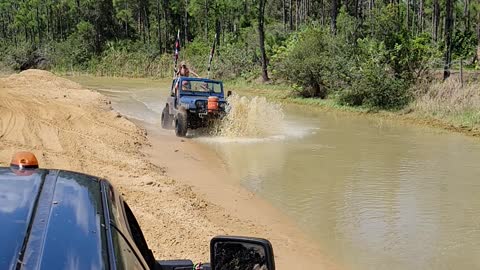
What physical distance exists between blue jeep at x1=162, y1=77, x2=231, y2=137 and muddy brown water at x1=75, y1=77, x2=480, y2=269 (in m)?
0.63

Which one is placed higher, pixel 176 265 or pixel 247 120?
pixel 176 265

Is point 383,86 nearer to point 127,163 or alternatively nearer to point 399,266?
point 127,163

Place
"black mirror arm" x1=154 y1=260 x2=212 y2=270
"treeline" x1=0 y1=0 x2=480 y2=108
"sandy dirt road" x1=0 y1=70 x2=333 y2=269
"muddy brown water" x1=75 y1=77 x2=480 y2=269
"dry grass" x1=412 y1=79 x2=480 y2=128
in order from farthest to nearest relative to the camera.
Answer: "treeline" x1=0 y1=0 x2=480 y2=108 → "dry grass" x1=412 y1=79 x2=480 y2=128 → "muddy brown water" x1=75 y1=77 x2=480 y2=269 → "sandy dirt road" x1=0 y1=70 x2=333 y2=269 → "black mirror arm" x1=154 y1=260 x2=212 y2=270

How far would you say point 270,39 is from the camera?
1623 inches

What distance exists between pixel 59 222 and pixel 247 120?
1488 centimetres

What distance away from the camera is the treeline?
77.8 ft

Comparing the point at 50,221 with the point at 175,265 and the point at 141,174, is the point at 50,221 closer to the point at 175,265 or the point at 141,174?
the point at 175,265

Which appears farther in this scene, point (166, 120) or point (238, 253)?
point (166, 120)

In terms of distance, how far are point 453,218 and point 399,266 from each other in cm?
245

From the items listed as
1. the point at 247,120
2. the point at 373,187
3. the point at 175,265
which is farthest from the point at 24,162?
the point at 247,120

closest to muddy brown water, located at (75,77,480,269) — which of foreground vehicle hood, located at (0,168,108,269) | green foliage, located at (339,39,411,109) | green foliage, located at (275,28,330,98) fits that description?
green foliage, located at (339,39,411,109)

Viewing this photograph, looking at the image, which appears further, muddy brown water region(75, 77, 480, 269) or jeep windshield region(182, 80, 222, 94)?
jeep windshield region(182, 80, 222, 94)

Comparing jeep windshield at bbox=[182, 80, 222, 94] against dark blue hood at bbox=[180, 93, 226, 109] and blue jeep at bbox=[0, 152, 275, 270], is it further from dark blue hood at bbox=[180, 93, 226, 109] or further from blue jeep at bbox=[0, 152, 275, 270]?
blue jeep at bbox=[0, 152, 275, 270]

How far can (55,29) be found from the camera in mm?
71625
